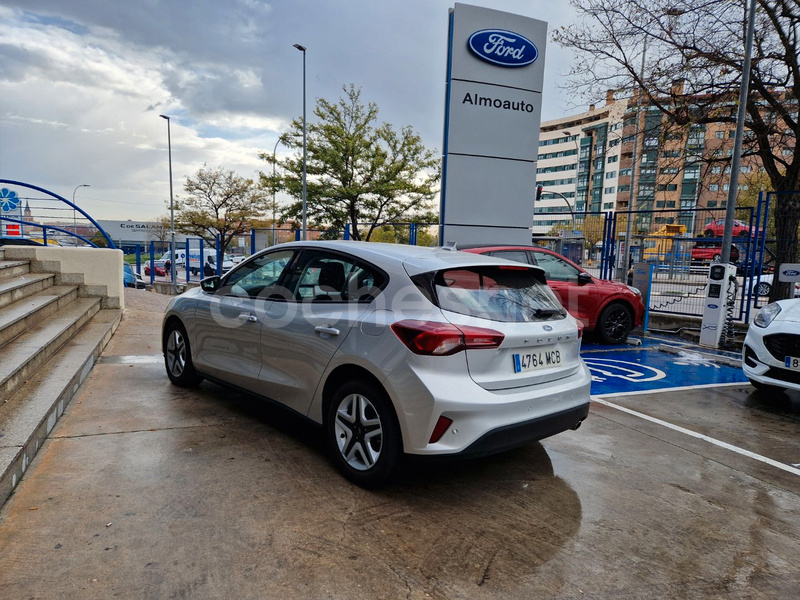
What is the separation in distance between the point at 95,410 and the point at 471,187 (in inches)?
291

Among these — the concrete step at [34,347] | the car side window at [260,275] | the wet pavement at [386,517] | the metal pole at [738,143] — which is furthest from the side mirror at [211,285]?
the metal pole at [738,143]

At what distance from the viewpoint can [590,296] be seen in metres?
8.55

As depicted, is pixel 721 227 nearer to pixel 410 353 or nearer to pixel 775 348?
pixel 775 348

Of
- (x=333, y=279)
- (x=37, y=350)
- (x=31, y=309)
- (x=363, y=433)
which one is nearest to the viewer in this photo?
(x=363, y=433)

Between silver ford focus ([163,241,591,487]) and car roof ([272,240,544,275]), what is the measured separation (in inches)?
0.5

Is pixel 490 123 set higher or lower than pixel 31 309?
higher

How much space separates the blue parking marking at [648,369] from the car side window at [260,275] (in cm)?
368

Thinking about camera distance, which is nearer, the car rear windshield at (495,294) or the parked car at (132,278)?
the car rear windshield at (495,294)

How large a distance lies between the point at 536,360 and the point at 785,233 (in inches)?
358

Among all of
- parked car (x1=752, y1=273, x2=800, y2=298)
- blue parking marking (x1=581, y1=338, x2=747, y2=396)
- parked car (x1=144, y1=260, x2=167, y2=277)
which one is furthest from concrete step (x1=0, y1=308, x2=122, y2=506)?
parked car (x1=144, y1=260, x2=167, y2=277)

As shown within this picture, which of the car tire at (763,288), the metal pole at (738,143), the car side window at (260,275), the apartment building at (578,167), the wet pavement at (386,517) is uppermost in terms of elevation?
the apartment building at (578,167)

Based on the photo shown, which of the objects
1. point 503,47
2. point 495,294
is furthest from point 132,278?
point 495,294

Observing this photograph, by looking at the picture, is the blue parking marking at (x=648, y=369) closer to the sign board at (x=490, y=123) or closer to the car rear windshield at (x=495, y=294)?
the car rear windshield at (x=495, y=294)

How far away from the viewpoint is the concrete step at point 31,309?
16.5 feet
